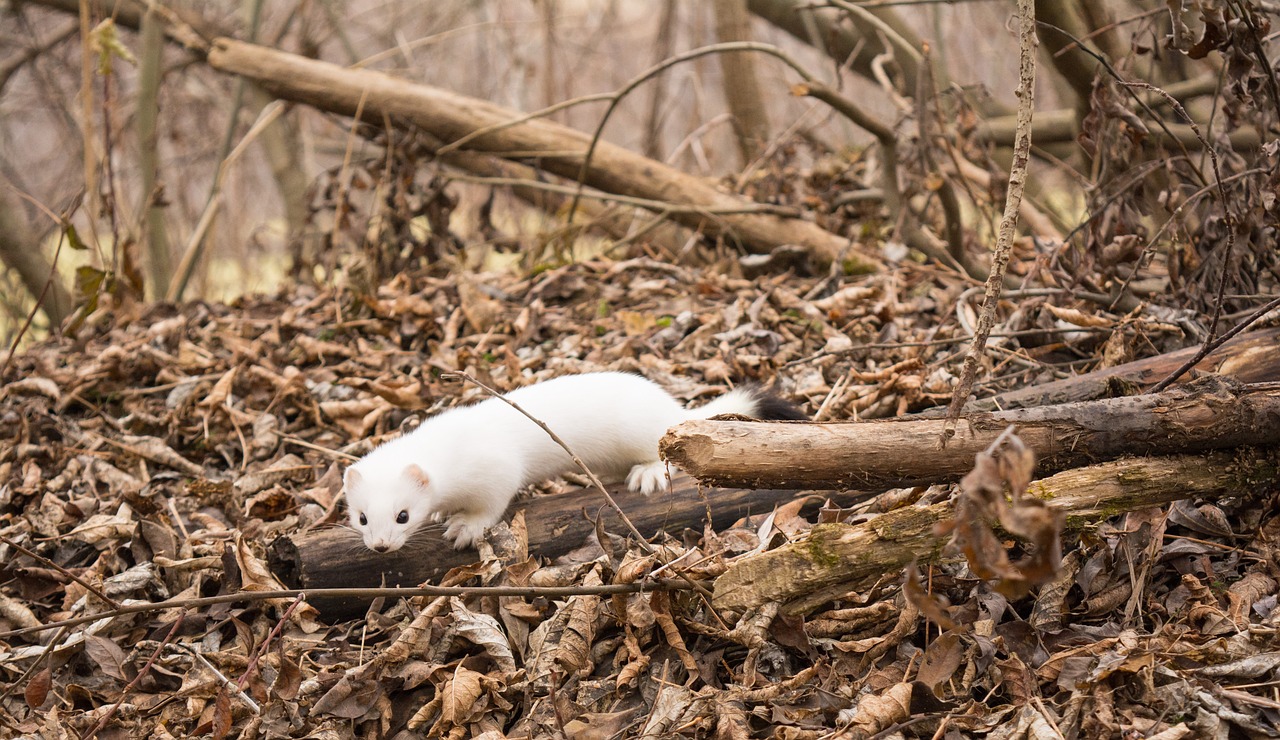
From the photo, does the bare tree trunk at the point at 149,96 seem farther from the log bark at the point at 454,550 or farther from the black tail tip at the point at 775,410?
the black tail tip at the point at 775,410

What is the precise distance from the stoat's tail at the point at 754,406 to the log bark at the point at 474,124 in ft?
8.48

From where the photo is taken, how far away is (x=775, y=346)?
4453 mm

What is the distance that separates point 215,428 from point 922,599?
359cm

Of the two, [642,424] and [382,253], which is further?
[382,253]

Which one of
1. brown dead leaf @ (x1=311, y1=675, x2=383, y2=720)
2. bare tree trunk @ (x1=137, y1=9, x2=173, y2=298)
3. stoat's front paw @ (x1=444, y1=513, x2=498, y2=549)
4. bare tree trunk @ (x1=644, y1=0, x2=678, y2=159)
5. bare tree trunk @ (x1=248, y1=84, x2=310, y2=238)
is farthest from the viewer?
bare tree trunk @ (x1=248, y1=84, x2=310, y2=238)

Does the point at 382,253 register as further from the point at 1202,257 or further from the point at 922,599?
the point at 922,599

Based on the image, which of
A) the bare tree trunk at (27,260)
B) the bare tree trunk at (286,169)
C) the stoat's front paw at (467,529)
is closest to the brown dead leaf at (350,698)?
the stoat's front paw at (467,529)

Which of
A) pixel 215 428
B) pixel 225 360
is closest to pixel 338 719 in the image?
pixel 215 428

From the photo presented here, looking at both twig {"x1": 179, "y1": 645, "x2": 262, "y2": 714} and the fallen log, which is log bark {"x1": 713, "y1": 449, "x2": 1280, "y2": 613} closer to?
the fallen log

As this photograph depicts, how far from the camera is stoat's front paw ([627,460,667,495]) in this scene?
3221 millimetres

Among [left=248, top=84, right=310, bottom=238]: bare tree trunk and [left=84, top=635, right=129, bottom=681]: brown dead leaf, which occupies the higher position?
[left=248, top=84, right=310, bottom=238]: bare tree trunk

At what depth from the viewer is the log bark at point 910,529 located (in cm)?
237

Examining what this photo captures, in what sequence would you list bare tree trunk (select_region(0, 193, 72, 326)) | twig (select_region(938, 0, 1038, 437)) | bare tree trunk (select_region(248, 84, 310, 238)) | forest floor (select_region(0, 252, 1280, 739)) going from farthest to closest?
bare tree trunk (select_region(248, 84, 310, 238)) < bare tree trunk (select_region(0, 193, 72, 326)) < forest floor (select_region(0, 252, 1280, 739)) < twig (select_region(938, 0, 1038, 437))

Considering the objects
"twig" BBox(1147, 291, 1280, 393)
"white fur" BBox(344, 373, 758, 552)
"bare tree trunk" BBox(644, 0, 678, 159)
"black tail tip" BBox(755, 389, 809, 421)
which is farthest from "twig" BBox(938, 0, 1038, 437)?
"bare tree trunk" BBox(644, 0, 678, 159)
